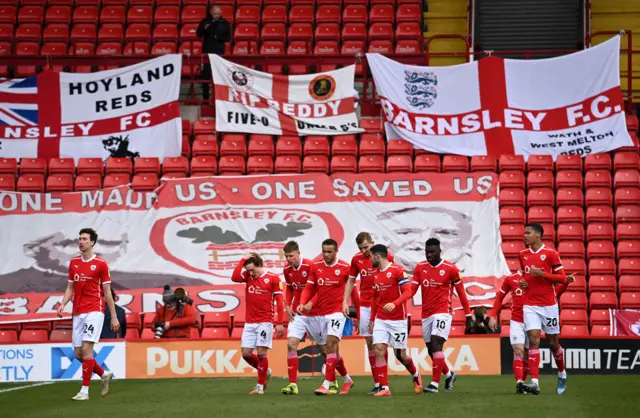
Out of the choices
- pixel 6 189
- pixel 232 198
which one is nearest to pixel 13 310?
pixel 6 189

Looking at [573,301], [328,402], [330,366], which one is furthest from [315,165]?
[328,402]

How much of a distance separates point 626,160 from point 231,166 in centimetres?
818

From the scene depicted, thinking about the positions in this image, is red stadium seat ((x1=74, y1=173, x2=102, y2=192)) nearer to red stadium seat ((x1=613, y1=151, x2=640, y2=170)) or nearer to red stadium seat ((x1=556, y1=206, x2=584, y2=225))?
red stadium seat ((x1=556, y1=206, x2=584, y2=225))

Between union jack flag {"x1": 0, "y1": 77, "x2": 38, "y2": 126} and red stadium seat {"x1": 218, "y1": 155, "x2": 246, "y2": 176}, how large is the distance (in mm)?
4281

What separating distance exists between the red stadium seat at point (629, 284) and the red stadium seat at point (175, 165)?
901 cm

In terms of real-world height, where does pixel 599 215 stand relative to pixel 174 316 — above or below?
above

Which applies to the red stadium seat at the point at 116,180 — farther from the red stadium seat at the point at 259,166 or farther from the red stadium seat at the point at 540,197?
the red stadium seat at the point at 540,197

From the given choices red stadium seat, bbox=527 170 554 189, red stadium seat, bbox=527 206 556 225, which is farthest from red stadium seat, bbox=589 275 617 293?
red stadium seat, bbox=527 170 554 189

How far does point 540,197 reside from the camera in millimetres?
23250

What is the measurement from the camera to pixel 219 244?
22.7m

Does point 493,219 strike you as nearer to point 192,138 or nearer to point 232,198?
point 232,198

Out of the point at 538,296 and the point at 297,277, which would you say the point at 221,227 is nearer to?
the point at 297,277

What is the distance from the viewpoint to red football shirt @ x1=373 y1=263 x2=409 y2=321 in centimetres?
1480

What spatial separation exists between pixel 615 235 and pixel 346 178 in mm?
5456
